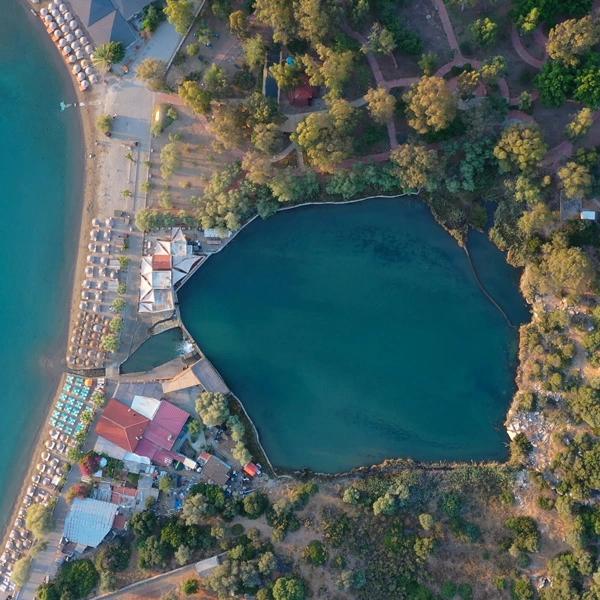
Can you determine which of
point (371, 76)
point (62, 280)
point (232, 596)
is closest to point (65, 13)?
point (62, 280)

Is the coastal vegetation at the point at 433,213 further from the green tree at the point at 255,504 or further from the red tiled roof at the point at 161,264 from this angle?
the red tiled roof at the point at 161,264

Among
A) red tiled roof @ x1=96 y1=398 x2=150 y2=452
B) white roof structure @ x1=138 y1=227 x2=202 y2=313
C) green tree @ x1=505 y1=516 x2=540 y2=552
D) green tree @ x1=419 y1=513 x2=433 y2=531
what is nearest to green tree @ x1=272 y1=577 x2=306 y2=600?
green tree @ x1=419 y1=513 x2=433 y2=531

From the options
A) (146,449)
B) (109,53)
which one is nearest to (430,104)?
(109,53)

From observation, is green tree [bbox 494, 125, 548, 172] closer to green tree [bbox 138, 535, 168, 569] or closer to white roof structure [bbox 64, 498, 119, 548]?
green tree [bbox 138, 535, 168, 569]

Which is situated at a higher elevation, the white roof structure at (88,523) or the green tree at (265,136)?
the green tree at (265,136)

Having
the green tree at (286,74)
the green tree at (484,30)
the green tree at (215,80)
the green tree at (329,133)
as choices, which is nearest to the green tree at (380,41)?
the green tree at (329,133)

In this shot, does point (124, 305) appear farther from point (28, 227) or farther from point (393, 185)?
point (393, 185)
